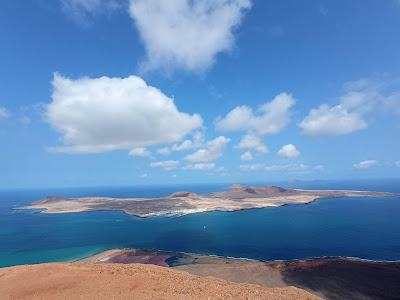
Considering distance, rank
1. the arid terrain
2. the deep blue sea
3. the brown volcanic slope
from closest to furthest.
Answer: the brown volcanic slope → the arid terrain → the deep blue sea

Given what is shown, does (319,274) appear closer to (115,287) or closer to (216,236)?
(216,236)

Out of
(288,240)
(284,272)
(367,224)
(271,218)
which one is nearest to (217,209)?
(271,218)

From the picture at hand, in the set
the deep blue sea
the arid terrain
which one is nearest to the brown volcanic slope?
the arid terrain

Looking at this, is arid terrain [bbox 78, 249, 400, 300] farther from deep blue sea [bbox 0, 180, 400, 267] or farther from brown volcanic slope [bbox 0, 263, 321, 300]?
brown volcanic slope [bbox 0, 263, 321, 300]

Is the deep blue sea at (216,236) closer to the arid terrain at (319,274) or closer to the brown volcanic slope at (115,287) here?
the arid terrain at (319,274)

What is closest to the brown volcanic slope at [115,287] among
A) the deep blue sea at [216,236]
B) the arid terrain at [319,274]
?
the arid terrain at [319,274]

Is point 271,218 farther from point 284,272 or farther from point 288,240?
point 284,272

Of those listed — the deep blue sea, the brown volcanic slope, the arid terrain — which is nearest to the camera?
the brown volcanic slope

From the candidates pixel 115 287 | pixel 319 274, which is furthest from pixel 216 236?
pixel 115 287

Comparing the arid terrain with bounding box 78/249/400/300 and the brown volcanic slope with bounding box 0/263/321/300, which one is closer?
the brown volcanic slope with bounding box 0/263/321/300
